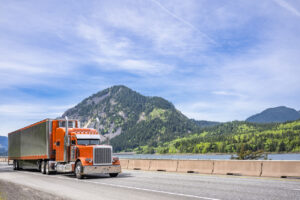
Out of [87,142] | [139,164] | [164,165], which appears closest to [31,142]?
[87,142]

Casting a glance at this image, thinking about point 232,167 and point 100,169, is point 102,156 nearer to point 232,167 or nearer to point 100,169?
point 100,169

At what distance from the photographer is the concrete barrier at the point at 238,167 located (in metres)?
18.4

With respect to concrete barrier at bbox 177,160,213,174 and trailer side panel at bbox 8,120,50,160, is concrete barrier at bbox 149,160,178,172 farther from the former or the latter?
trailer side panel at bbox 8,120,50,160

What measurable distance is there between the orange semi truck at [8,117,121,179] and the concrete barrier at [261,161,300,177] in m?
8.25

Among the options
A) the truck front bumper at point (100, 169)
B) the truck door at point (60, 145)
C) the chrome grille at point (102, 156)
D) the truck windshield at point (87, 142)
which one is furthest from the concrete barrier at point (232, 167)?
the truck door at point (60, 145)

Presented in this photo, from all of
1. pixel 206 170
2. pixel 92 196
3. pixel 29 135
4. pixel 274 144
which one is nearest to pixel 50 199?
pixel 92 196

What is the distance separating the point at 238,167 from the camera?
19.4m

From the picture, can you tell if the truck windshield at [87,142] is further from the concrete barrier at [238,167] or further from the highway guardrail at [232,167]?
the concrete barrier at [238,167]

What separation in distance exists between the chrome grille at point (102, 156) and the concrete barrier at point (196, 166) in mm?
5966

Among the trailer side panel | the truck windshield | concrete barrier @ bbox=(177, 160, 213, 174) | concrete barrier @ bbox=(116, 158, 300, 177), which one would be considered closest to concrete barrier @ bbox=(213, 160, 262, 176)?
concrete barrier @ bbox=(116, 158, 300, 177)

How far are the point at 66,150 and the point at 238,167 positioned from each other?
10.6m

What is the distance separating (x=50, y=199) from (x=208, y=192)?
5.33 m

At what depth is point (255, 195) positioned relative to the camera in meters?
11.2

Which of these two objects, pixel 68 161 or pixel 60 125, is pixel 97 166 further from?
pixel 60 125
